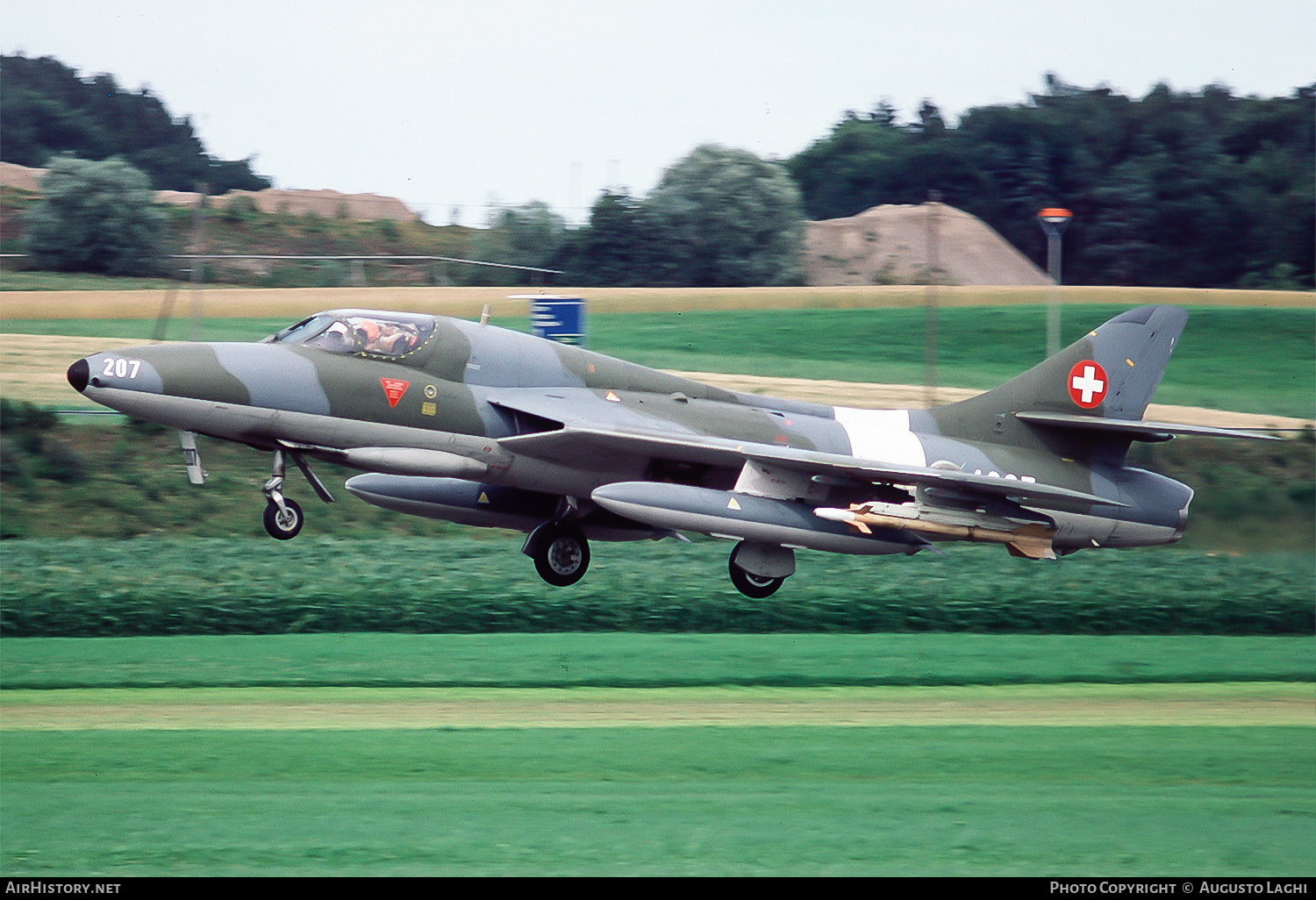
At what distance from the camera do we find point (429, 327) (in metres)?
16.4

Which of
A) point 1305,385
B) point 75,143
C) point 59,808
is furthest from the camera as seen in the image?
point 75,143

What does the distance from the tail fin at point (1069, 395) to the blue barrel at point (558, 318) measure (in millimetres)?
10866

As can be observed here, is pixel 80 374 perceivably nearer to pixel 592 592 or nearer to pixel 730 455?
pixel 730 455

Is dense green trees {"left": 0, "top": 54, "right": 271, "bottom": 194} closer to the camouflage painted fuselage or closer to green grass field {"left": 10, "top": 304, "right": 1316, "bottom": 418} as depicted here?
green grass field {"left": 10, "top": 304, "right": 1316, "bottom": 418}

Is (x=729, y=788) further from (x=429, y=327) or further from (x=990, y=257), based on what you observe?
(x=990, y=257)

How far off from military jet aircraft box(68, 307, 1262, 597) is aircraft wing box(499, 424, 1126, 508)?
0.11 feet

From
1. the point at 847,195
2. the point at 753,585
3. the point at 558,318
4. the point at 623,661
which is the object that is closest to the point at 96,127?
the point at 847,195

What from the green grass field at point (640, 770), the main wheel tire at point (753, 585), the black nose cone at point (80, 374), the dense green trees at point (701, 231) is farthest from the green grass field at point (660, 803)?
the dense green trees at point (701, 231)

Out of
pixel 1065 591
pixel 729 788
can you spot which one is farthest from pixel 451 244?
pixel 729 788

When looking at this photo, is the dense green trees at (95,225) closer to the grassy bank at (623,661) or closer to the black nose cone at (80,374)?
the grassy bank at (623,661)

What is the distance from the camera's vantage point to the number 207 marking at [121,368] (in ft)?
49.2

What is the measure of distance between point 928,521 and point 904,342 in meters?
21.3

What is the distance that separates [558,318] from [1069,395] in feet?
39.6

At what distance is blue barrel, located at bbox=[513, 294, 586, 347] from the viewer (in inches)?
1088
